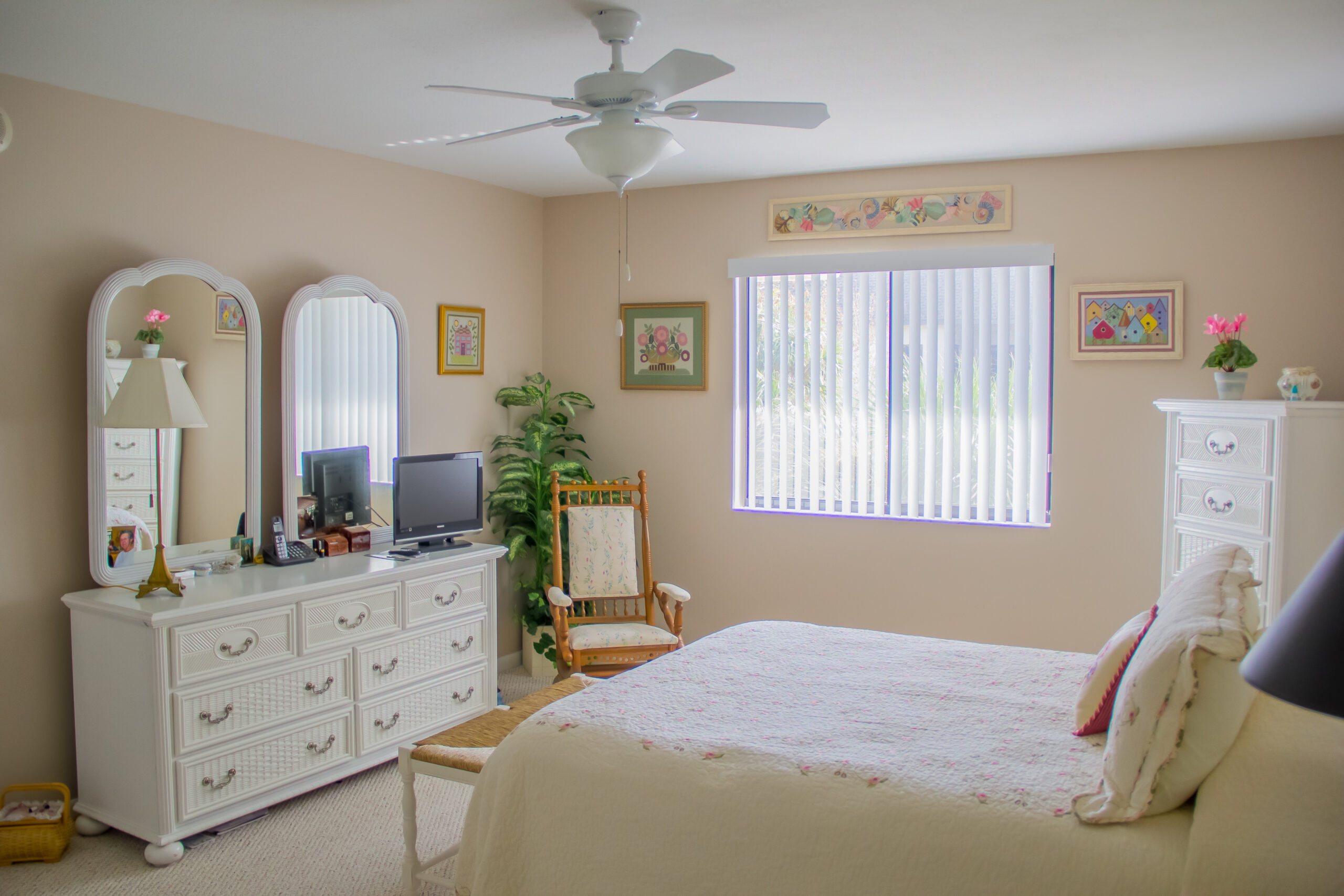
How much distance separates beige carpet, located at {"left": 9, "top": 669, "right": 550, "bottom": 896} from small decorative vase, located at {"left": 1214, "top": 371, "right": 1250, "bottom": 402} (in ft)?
11.1

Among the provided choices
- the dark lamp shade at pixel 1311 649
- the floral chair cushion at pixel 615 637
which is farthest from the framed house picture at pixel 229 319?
the dark lamp shade at pixel 1311 649

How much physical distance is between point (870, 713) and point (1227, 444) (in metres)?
2.01

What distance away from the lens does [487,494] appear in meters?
5.00

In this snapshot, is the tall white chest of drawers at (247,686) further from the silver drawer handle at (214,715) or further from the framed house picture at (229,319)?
the framed house picture at (229,319)

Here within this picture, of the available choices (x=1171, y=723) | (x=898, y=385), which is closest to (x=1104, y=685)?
(x=1171, y=723)

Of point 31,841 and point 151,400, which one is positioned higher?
point 151,400

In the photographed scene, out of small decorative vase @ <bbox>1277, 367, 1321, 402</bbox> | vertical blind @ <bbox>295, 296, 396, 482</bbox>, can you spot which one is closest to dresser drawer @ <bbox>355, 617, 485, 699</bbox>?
Answer: vertical blind @ <bbox>295, 296, 396, 482</bbox>

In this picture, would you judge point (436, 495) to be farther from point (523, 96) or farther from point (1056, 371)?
point (1056, 371)

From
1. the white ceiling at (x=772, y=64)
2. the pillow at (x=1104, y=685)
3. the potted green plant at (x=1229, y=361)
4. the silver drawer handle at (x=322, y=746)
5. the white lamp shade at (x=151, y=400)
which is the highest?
the white ceiling at (x=772, y=64)

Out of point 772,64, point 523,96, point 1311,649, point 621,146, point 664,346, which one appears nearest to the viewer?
point 1311,649

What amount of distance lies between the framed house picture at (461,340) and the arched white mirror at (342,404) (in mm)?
306

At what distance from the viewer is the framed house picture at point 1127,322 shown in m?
4.07

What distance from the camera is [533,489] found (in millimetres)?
4930

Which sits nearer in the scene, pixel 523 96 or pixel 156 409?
pixel 523 96
